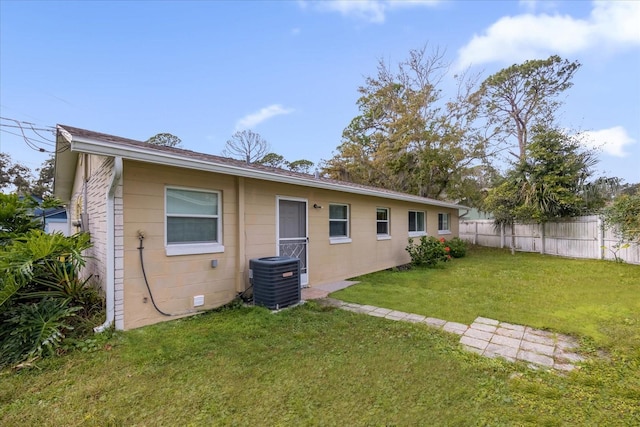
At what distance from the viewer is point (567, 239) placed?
1177cm

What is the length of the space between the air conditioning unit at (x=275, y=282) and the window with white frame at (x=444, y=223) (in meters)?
9.85

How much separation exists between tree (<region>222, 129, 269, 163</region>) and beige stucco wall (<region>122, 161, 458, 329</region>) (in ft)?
58.7

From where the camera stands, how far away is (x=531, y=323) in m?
→ 4.29

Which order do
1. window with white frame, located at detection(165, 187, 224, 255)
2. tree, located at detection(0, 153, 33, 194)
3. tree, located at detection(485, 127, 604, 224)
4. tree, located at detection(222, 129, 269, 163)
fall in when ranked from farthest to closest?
tree, located at detection(222, 129, 269, 163) → tree, located at detection(0, 153, 33, 194) → tree, located at detection(485, 127, 604, 224) → window with white frame, located at detection(165, 187, 224, 255)

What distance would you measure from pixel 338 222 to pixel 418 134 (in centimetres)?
1115

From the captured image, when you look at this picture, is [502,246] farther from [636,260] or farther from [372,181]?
[372,181]

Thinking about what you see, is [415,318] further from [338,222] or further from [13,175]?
[13,175]

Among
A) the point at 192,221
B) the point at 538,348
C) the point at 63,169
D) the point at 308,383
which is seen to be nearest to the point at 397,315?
the point at 538,348

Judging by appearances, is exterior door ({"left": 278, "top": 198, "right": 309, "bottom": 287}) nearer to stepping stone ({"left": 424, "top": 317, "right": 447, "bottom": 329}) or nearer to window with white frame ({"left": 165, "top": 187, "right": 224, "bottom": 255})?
window with white frame ({"left": 165, "top": 187, "right": 224, "bottom": 255})

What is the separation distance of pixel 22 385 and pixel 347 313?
3746 mm

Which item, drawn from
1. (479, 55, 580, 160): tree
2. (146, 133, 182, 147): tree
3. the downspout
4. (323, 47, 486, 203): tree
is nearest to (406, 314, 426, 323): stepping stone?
the downspout

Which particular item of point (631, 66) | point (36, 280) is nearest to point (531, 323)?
point (36, 280)

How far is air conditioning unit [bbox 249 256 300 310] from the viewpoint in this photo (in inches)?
192

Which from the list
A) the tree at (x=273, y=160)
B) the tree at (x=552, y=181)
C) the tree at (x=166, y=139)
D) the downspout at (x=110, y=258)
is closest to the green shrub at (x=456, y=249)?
the tree at (x=552, y=181)
